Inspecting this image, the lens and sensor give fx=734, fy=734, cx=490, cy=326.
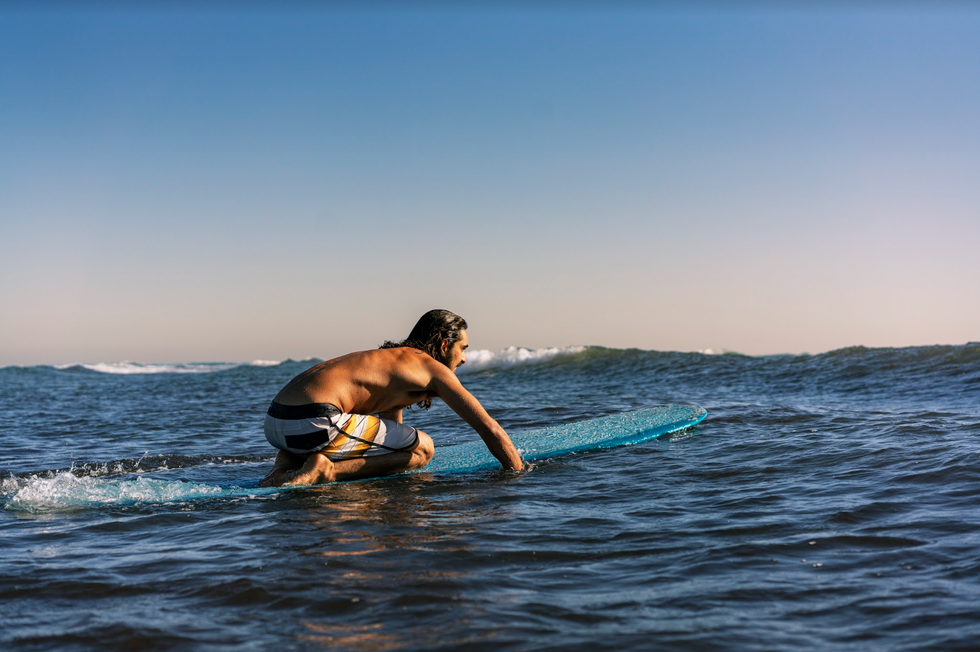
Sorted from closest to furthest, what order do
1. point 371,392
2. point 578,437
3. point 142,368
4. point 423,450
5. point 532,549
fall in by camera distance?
point 532,549, point 371,392, point 423,450, point 578,437, point 142,368

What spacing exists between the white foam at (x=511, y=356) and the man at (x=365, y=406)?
16.4m

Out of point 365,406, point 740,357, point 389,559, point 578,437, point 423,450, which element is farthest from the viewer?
point 740,357

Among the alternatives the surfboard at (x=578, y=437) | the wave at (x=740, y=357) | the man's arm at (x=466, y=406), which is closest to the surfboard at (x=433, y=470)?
the surfboard at (x=578, y=437)

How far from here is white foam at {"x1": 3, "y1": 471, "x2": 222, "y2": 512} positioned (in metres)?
4.41

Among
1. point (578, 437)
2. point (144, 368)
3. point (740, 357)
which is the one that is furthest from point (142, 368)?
point (578, 437)

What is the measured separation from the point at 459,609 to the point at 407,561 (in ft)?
2.03

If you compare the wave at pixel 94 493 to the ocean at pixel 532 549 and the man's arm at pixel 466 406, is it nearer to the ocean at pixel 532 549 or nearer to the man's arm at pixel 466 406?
the ocean at pixel 532 549

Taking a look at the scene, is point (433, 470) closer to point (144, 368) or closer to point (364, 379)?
point (364, 379)

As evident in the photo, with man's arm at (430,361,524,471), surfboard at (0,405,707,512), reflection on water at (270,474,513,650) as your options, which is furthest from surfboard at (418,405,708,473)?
reflection on water at (270,474,513,650)

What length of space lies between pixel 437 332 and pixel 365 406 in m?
0.72

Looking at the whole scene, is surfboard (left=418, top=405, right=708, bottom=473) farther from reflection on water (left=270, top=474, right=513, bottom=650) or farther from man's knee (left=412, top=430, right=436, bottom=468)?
reflection on water (left=270, top=474, right=513, bottom=650)

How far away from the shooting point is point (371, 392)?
502 cm

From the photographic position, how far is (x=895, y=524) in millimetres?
3428

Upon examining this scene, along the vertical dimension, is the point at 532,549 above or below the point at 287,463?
below
